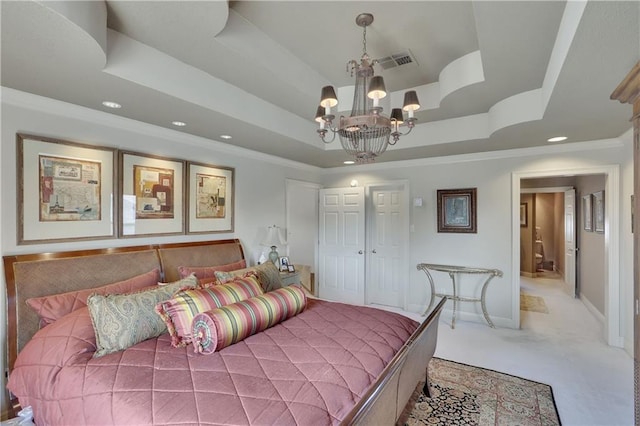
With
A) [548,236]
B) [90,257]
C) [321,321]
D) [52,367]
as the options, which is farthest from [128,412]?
[548,236]

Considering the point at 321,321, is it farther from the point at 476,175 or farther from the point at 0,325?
the point at 476,175

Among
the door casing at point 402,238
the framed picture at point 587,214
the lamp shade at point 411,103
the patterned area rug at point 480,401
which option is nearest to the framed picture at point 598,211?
the framed picture at point 587,214

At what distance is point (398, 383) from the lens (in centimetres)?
178

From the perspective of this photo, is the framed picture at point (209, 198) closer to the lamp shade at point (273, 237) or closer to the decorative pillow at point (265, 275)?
the lamp shade at point (273, 237)

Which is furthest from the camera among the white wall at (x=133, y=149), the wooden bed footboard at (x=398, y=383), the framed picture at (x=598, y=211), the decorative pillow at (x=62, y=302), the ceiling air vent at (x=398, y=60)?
the framed picture at (x=598, y=211)

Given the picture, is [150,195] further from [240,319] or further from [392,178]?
[392,178]

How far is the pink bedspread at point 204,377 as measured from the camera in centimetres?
133

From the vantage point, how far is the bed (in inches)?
A: 52.9

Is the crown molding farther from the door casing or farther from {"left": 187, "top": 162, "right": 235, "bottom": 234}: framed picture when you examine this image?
the door casing

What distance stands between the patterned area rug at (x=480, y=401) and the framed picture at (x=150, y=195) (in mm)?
2685

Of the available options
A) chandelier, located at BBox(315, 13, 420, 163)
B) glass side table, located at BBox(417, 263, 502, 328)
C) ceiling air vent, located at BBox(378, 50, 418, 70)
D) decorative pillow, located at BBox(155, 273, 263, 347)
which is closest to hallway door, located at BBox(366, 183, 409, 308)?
glass side table, located at BBox(417, 263, 502, 328)

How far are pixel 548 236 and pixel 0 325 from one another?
10.7 metres

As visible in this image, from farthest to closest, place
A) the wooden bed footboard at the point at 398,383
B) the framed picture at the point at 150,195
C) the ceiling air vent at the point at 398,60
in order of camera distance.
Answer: the framed picture at the point at 150,195 < the ceiling air vent at the point at 398,60 < the wooden bed footboard at the point at 398,383

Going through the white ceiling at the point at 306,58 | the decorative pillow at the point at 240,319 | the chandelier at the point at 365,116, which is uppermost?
the white ceiling at the point at 306,58
